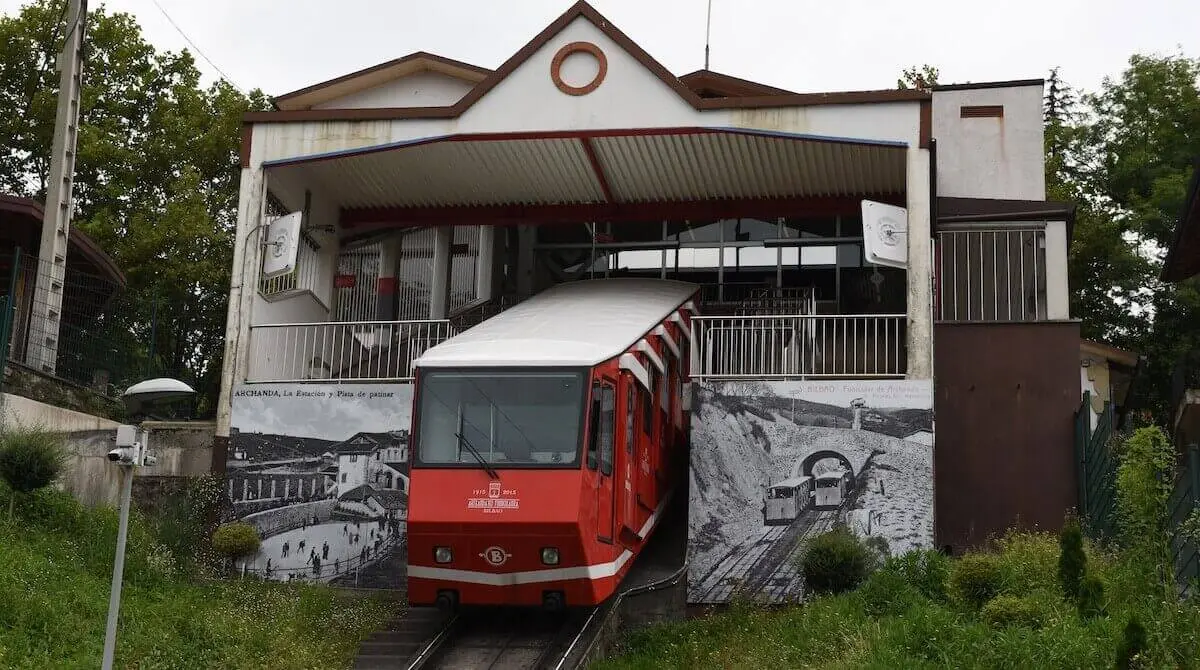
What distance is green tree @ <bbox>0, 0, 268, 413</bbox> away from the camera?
2898cm

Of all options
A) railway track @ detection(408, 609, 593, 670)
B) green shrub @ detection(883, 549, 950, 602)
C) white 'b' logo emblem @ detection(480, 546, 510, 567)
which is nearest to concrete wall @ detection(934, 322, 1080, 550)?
green shrub @ detection(883, 549, 950, 602)

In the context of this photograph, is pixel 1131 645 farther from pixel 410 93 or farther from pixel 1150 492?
pixel 410 93

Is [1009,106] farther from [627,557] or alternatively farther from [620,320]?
[627,557]

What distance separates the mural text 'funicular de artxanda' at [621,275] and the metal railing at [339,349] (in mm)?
63

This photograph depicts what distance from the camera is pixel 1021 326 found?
20.6 m

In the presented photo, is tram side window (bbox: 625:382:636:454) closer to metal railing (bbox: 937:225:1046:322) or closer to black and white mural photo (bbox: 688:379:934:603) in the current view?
black and white mural photo (bbox: 688:379:934:603)

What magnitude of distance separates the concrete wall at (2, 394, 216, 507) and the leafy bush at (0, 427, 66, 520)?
1382mm

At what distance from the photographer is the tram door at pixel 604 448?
50.8 feet

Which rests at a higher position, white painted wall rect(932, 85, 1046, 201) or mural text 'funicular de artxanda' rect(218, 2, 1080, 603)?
white painted wall rect(932, 85, 1046, 201)

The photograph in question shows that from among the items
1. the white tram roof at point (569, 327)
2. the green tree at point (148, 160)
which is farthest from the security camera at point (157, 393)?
the green tree at point (148, 160)

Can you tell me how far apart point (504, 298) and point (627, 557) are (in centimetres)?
849

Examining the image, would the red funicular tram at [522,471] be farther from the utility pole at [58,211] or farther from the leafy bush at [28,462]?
the utility pole at [58,211]

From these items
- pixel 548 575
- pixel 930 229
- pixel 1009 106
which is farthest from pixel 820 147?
pixel 548 575

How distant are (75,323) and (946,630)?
1570 centimetres
